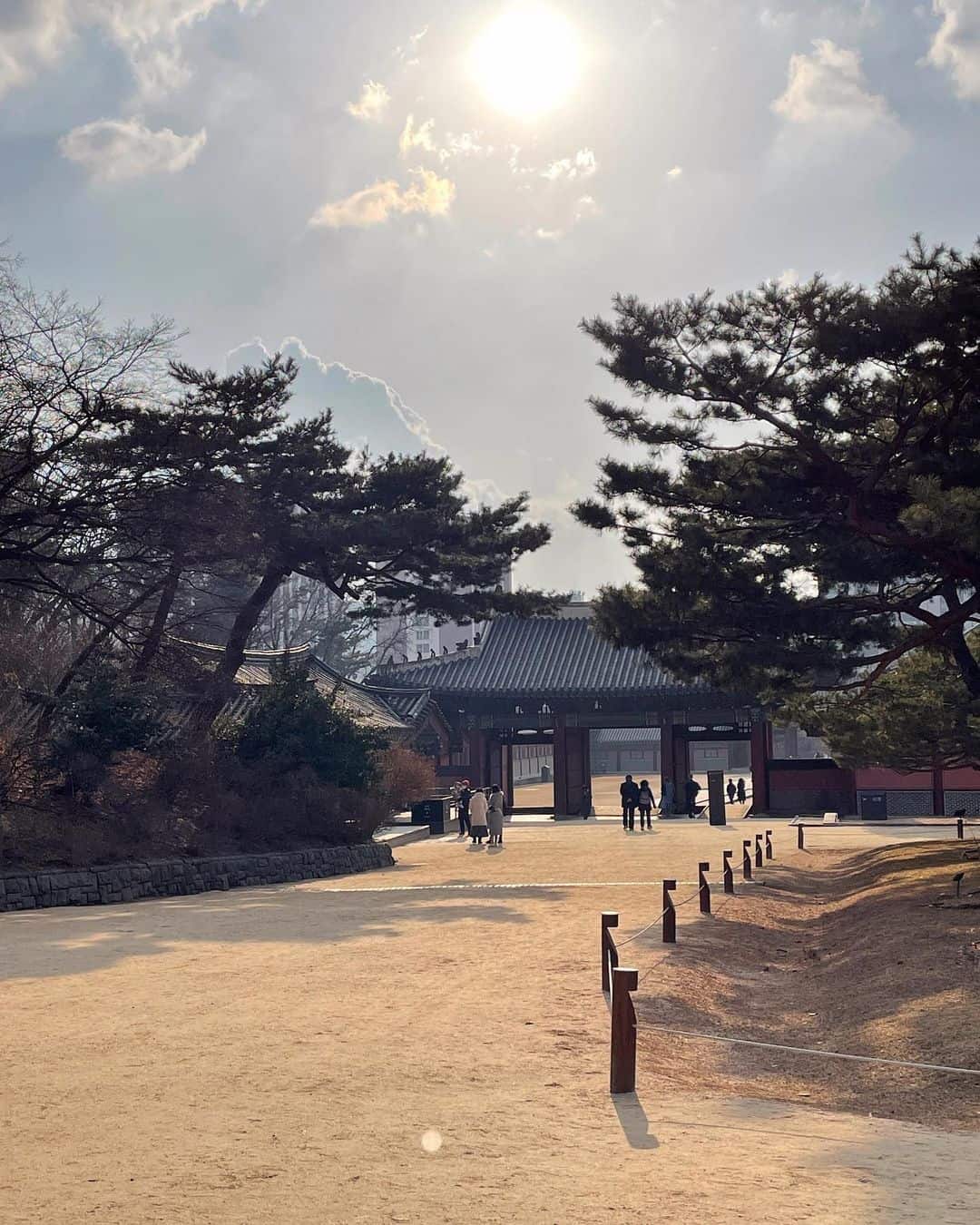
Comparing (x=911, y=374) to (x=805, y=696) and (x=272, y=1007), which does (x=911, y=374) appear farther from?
(x=272, y=1007)

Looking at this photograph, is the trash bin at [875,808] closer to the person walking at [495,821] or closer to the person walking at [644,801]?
the person walking at [644,801]

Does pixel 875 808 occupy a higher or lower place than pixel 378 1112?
higher

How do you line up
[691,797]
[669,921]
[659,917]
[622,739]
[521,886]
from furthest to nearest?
1. [622,739]
2. [691,797]
3. [521,886]
4. [659,917]
5. [669,921]

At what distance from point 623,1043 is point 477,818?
23499mm

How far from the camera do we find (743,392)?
54.7 feet

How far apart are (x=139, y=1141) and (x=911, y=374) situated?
1282 cm

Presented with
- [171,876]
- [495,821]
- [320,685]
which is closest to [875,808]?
[495,821]

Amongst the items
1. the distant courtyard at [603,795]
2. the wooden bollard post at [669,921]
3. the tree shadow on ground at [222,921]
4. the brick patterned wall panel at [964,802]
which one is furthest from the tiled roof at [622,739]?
the wooden bollard post at [669,921]

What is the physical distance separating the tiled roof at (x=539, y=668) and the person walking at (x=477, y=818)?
14041mm

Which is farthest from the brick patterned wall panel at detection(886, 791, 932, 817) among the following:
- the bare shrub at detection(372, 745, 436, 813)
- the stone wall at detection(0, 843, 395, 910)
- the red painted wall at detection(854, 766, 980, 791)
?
the stone wall at detection(0, 843, 395, 910)

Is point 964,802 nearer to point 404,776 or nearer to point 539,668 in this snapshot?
point 539,668

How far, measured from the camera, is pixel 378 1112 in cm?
714

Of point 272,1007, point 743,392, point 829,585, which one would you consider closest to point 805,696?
point 829,585

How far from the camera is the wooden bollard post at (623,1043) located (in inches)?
302
